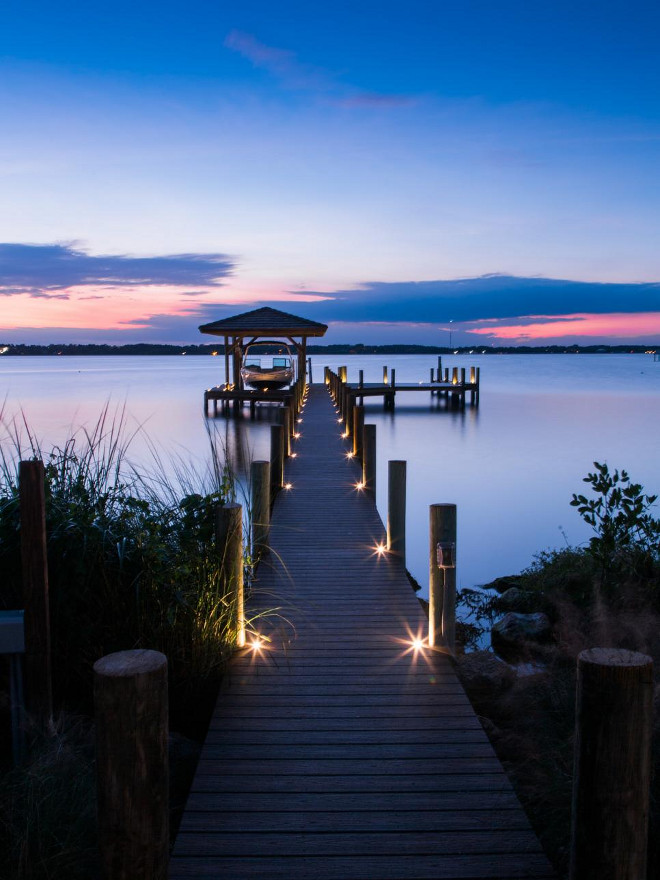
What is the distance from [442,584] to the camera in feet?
15.9

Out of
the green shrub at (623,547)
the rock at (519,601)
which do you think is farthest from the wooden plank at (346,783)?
the rock at (519,601)

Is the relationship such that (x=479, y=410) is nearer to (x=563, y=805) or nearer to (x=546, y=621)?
(x=546, y=621)

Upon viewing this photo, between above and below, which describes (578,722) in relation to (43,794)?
above

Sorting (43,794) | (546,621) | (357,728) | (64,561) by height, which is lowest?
(546,621)

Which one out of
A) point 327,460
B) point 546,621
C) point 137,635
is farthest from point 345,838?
point 327,460

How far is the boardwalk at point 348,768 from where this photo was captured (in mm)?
2816

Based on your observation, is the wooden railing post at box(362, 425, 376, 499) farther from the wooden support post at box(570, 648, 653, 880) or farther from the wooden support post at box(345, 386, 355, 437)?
the wooden support post at box(570, 648, 653, 880)

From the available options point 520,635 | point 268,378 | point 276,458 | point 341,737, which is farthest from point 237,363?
point 341,737

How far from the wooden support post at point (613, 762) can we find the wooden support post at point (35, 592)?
2409 millimetres

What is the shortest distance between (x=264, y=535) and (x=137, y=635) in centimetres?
294

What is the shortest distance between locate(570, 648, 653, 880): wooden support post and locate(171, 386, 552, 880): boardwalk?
0.81 m

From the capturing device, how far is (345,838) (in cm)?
294

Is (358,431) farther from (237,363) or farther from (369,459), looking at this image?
(237,363)

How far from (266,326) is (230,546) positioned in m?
23.7
